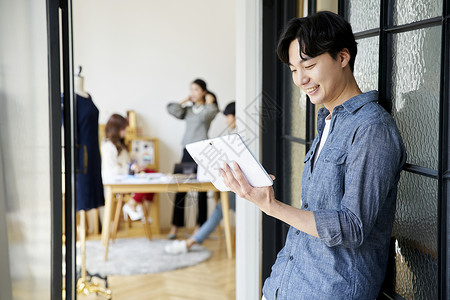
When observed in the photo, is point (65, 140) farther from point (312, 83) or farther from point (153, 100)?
point (153, 100)

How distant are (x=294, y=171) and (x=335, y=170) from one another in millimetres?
1191

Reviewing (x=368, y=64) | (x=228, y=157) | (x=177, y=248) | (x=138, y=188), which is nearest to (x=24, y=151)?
(x=228, y=157)

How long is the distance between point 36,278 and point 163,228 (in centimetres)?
328

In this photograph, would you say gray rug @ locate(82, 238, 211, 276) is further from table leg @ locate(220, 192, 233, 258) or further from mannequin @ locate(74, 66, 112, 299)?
mannequin @ locate(74, 66, 112, 299)

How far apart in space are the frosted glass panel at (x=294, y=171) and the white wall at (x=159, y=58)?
3.34 meters

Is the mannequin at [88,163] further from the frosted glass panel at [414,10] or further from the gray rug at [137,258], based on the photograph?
the frosted glass panel at [414,10]

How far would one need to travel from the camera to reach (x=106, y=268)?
4195mm

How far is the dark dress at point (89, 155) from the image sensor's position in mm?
3301

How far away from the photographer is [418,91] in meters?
1.19

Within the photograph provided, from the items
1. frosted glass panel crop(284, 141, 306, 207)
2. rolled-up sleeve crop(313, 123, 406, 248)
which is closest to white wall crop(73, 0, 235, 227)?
frosted glass panel crop(284, 141, 306, 207)

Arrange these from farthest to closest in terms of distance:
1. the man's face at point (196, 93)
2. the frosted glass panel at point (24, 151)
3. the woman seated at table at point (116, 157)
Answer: the man's face at point (196, 93) → the woman seated at table at point (116, 157) → the frosted glass panel at point (24, 151)

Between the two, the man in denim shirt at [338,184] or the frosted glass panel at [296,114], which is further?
the frosted glass panel at [296,114]

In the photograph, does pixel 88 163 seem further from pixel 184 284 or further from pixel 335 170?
pixel 335 170

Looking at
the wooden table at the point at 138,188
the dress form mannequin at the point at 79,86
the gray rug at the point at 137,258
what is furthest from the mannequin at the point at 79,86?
the gray rug at the point at 137,258
